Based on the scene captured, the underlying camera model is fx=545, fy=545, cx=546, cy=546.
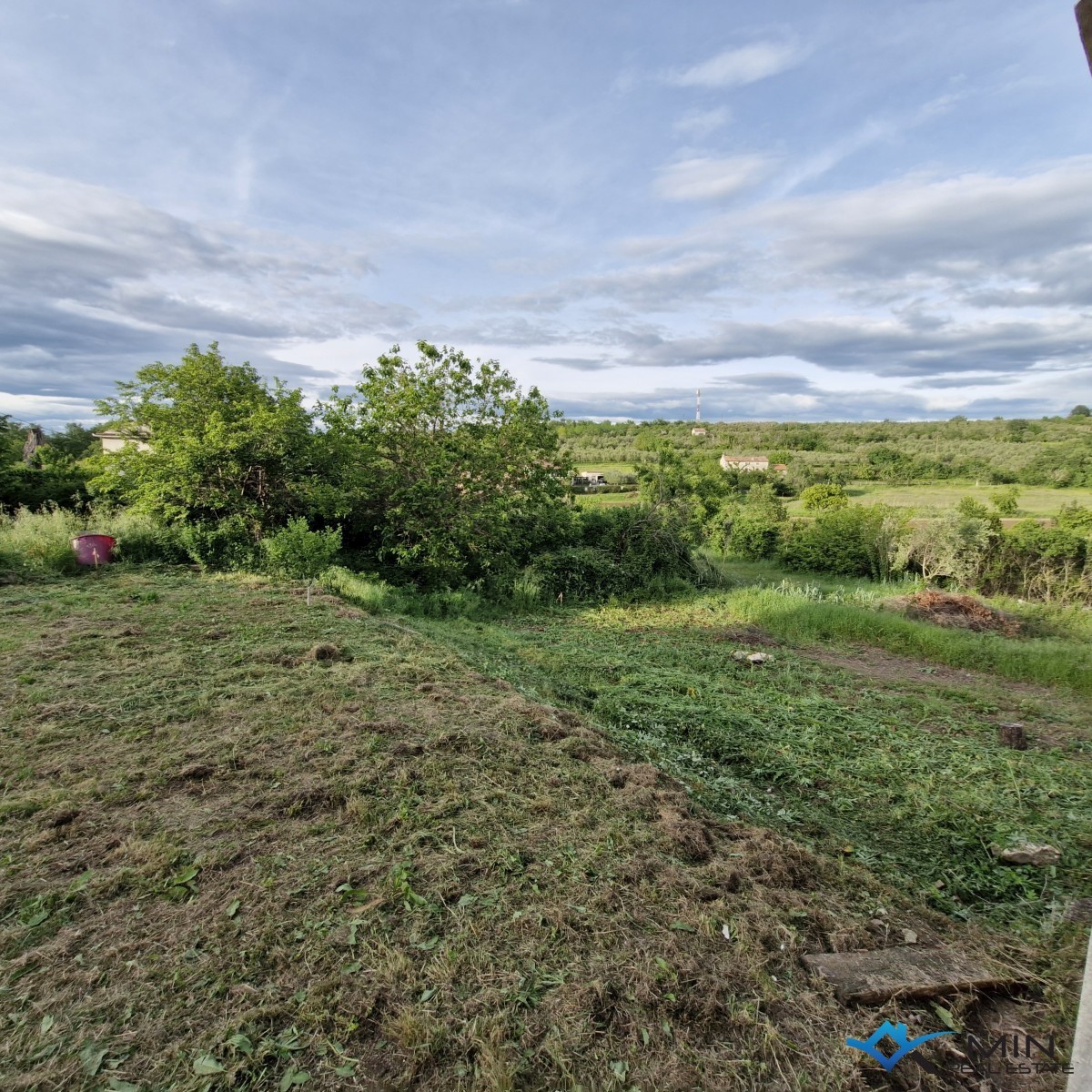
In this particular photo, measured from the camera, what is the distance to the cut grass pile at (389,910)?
1505mm

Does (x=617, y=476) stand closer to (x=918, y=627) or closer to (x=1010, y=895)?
(x=918, y=627)

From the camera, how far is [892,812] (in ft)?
10.9

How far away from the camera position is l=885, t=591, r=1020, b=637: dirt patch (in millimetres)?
9398

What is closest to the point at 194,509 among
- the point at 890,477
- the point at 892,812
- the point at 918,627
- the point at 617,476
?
the point at 892,812

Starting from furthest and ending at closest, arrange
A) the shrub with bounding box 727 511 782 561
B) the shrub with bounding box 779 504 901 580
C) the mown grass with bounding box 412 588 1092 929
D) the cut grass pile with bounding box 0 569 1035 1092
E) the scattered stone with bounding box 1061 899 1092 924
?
1. the shrub with bounding box 727 511 782 561
2. the shrub with bounding box 779 504 901 580
3. the mown grass with bounding box 412 588 1092 929
4. the scattered stone with bounding box 1061 899 1092 924
5. the cut grass pile with bounding box 0 569 1035 1092

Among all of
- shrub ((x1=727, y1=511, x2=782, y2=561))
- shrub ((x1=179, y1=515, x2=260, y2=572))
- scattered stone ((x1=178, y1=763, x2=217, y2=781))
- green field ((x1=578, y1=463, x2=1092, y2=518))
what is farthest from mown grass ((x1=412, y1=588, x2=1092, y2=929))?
shrub ((x1=727, y1=511, x2=782, y2=561))

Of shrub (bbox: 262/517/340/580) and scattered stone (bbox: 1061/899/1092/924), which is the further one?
shrub (bbox: 262/517/340/580)

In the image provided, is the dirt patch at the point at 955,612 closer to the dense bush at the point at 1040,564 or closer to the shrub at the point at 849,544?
the dense bush at the point at 1040,564

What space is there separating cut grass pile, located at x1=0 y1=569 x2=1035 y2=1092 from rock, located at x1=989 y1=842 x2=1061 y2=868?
2.86ft

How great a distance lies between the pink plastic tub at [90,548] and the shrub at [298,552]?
206 centimetres

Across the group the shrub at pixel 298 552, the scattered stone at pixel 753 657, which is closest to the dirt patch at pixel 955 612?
the scattered stone at pixel 753 657

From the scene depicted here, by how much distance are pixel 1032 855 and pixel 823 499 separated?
22284 millimetres

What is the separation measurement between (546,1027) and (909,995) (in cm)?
117

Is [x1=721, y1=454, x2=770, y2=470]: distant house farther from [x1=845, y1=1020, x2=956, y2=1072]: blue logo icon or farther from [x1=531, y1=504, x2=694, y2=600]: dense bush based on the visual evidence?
[x1=845, y1=1020, x2=956, y2=1072]: blue logo icon
